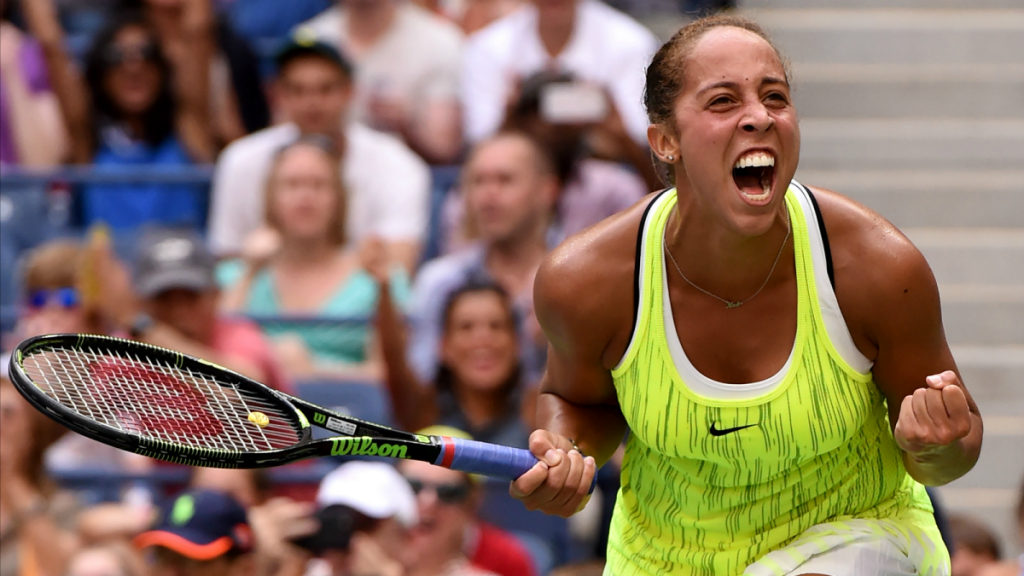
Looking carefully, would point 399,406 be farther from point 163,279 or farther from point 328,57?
point 328,57

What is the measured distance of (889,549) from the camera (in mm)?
2408

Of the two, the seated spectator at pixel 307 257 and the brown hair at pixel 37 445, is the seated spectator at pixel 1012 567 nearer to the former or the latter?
the seated spectator at pixel 307 257

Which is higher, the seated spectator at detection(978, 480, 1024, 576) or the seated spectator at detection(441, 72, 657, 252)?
the seated spectator at detection(441, 72, 657, 252)

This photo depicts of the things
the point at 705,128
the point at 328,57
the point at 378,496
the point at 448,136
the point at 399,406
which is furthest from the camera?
the point at 448,136

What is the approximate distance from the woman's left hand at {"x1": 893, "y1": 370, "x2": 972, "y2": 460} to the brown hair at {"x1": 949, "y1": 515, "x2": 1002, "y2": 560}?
2.02 m

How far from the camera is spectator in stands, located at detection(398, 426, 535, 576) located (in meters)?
4.02

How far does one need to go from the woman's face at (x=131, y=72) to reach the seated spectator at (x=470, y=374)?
170 centimetres

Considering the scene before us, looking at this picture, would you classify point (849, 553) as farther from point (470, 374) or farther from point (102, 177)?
point (102, 177)

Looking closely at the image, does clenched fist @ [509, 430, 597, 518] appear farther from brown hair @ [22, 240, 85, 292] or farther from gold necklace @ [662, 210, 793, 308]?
brown hair @ [22, 240, 85, 292]

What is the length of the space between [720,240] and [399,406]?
238 cm

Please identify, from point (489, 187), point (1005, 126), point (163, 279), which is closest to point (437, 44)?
point (489, 187)

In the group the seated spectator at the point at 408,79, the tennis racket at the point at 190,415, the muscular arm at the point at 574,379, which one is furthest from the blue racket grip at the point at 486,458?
the seated spectator at the point at 408,79

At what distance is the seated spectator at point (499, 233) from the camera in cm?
485

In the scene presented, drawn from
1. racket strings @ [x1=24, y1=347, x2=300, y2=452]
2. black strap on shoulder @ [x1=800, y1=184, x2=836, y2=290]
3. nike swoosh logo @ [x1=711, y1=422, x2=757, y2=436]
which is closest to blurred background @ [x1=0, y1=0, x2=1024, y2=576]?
racket strings @ [x1=24, y1=347, x2=300, y2=452]
